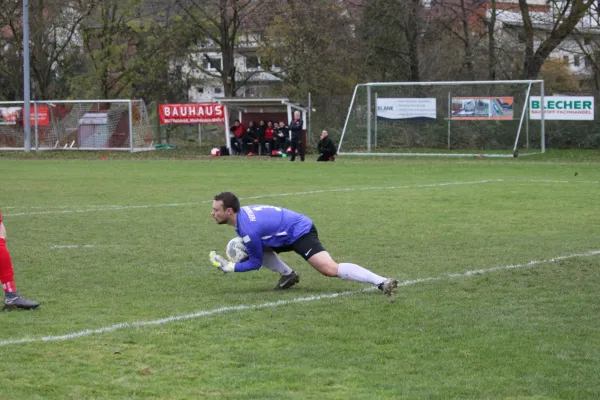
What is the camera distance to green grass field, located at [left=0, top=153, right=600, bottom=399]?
224 inches

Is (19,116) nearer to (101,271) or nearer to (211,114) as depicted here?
(211,114)

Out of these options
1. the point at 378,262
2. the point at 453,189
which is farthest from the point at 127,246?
the point at 453,189

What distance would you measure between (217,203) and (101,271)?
239 centimetres

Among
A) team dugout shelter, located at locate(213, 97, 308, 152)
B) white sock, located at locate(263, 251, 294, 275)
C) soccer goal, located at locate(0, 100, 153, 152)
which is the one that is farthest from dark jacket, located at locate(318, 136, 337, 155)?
white sock, located at locate(263, 251, 294, 275)

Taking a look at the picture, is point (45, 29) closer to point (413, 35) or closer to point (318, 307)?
point (413, 35)

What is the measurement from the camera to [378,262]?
10523 millimetres

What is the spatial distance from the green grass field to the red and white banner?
22.1 m

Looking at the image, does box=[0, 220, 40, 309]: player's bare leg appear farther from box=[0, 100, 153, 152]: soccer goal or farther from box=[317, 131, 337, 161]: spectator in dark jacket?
box=[0, 100, 153, 152]: soccer goal

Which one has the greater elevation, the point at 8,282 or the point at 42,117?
the point at 42,117

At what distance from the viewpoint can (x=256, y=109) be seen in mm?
40000

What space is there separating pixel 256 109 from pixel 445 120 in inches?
362

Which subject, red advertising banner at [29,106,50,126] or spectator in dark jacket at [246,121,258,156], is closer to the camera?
spectator in dark jacket at [246,121,258,156]

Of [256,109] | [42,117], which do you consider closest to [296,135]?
[256,109]

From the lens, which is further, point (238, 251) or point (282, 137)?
point (282, 137)
